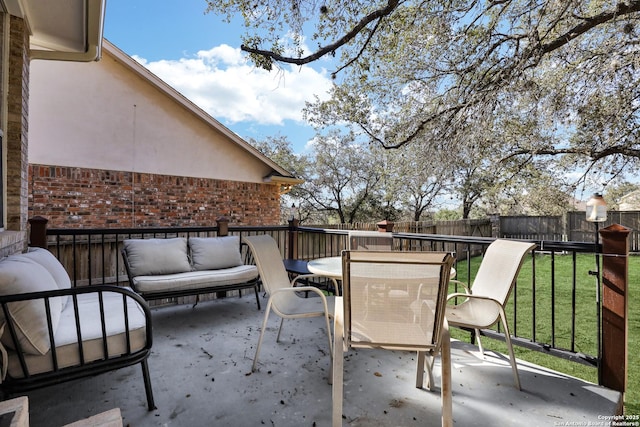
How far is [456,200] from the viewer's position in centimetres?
1308

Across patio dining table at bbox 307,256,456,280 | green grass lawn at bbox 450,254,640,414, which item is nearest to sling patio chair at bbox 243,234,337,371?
patio dining table at bbox 307,256,456,280

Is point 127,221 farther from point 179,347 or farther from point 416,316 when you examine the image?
point 416,316

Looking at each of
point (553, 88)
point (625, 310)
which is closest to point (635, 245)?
point (553, 88)

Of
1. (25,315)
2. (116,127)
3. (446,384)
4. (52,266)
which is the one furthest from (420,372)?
(116,127)

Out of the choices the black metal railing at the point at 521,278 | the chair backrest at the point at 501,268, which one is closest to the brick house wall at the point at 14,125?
the black metal railing at the point at 521,278

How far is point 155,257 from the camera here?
11.7 feet

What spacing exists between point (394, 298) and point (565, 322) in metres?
4.32

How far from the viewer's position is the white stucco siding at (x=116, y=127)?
5020 mm

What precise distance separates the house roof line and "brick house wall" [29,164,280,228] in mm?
573

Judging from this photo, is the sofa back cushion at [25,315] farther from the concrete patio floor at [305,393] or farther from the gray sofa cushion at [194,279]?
the gray sofa cushion at [194,279]

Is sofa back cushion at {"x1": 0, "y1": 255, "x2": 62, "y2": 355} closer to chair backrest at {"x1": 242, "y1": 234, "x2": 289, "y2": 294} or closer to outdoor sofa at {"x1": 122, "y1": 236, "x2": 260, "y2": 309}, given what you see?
chair backrest at {"x1": 242, "y1": 234, "x2": 289, "y2": 294}

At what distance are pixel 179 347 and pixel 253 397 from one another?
1114 millimetres

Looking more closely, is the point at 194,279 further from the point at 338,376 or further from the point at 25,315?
the point at 338,376

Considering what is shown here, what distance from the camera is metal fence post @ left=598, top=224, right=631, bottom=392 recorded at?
6.75 feet
